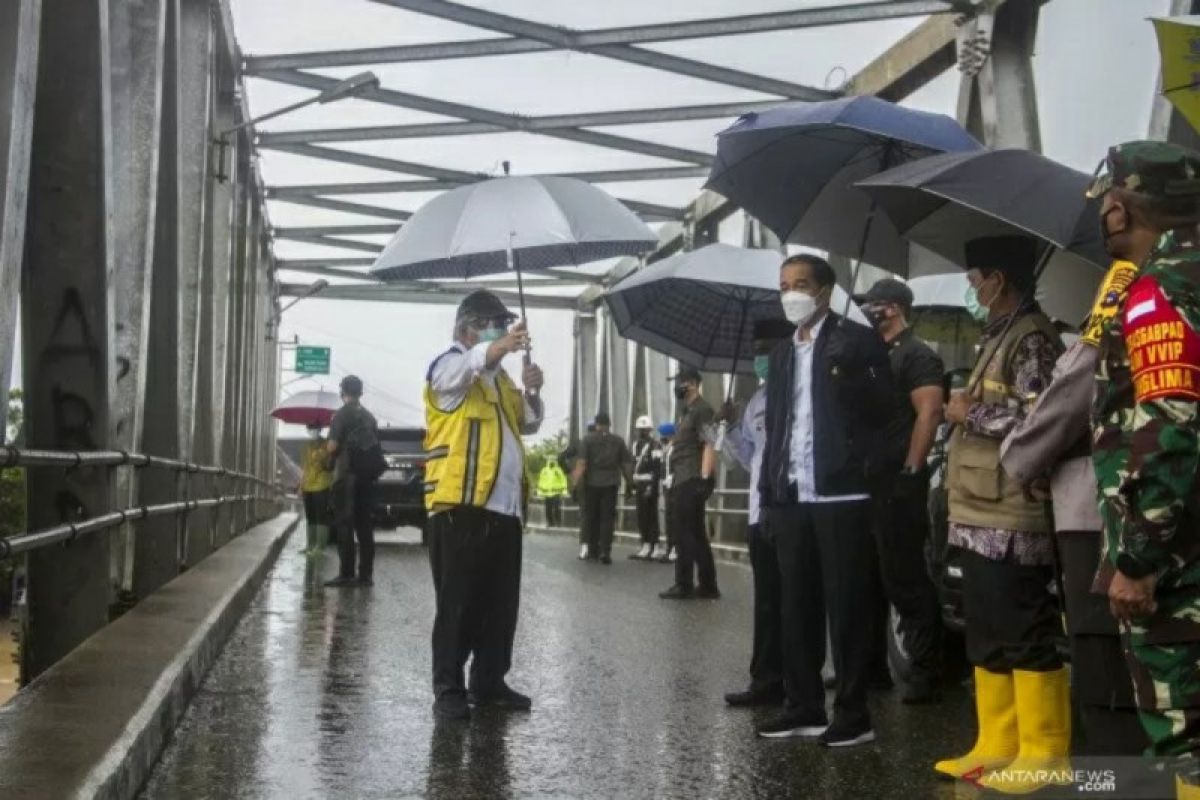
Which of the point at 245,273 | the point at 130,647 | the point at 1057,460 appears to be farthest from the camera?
the point at 245,273

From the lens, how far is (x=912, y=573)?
6871mm

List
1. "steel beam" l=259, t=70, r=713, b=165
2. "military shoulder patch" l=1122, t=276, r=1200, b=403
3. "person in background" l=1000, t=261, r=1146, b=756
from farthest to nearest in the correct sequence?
1. "steel beam" l=259, t=70, r=713, b=165
2. "person in background" l=1000, t=261, r=1146, b=756
3. "military shoulder patch" l=1122, t=276, r=1200, b=403

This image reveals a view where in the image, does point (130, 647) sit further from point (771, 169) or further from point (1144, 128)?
point (1144, 128)

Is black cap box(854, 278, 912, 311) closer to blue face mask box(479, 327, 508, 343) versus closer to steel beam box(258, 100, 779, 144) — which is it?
blue face mask box(479, 327, 508, 343)

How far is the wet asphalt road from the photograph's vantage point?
5012 mm

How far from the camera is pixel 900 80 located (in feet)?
50.9

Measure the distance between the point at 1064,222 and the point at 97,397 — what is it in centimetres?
379

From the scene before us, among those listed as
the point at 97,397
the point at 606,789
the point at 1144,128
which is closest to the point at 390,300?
the point at 1144,128

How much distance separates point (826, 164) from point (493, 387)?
1.59m

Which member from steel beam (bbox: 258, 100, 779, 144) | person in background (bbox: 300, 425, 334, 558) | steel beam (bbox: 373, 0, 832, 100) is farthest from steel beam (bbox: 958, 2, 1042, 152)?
person in background (bbox: 300, 425, 334, 558)

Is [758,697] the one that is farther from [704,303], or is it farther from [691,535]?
[691,535]

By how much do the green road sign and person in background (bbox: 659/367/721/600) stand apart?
133 ft

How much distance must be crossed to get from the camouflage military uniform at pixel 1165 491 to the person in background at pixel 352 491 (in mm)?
10212

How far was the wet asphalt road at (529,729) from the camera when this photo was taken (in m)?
5.01
